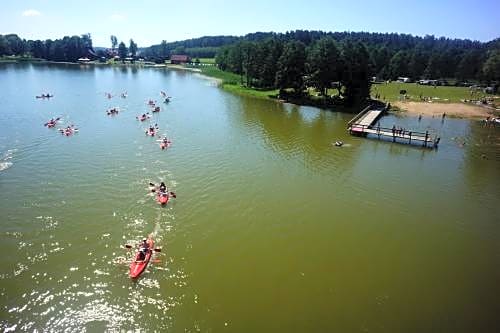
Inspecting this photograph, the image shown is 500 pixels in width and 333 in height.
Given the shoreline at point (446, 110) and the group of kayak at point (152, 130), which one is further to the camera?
the shoreline at point (446, 110)

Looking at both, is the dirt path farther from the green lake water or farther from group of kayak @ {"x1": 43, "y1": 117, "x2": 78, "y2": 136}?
group of kayak @ {"x1": 43, "y1": 117, "x2": 78, "y2": 136}

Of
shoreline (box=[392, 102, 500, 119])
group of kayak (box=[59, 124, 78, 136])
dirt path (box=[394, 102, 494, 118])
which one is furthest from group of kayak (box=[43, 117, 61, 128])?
dirt path (box=[394, 102, 494, 118])

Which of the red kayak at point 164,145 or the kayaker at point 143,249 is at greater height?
the red kayak at point 164,145

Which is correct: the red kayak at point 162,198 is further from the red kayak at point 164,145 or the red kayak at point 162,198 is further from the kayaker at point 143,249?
the red kayak at point 164,145

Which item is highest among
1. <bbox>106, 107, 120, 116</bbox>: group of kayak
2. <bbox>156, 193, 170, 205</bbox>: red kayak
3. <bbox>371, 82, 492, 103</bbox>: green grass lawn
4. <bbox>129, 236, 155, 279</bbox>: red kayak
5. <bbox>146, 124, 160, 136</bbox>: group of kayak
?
<bbox>371, 82, 492, 103</bbox>: green grass lawn

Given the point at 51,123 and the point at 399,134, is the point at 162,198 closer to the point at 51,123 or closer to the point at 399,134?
the point at 51,123

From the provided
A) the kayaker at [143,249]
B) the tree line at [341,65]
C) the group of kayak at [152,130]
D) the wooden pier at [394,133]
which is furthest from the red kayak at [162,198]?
the tree line at [341,65]
